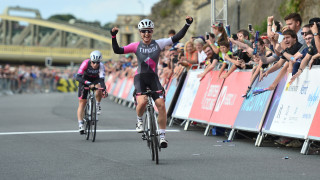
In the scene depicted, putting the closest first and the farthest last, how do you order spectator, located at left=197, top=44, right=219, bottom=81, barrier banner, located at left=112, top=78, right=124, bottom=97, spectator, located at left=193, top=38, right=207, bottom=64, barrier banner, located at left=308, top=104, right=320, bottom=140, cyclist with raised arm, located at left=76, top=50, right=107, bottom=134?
barrier banner, located at left=308, top=104, right=320, bottom=140 < cyclist with raised arm, located at left=76, top=50, right=107, bottom=134 < spectator, located at left=197, top=44, right=219, bottom=81 < spectator, located at left=193, top=38, right=207, bottom=64 < barrier banner, located at left=112, top=78, right=124, bottom=97

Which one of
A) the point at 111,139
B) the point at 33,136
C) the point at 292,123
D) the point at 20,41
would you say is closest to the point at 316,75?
the point at 292,123

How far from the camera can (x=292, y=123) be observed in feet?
34.7

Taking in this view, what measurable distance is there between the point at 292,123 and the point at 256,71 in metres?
1.97

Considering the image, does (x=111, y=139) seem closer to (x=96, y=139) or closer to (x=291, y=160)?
(x=96, y=139)

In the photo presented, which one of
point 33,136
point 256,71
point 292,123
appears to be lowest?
point 33,136

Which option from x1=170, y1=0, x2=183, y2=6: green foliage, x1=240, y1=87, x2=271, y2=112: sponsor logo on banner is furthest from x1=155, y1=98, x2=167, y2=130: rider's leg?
x1=170, y1=0, x2=183, y2=6: green foliage

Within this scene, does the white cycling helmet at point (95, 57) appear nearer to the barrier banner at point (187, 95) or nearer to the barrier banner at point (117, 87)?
the barrier banner at point (187, 95)

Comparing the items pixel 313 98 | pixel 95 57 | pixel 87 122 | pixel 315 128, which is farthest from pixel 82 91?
pixel 315 128

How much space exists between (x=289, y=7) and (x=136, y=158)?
1635cm

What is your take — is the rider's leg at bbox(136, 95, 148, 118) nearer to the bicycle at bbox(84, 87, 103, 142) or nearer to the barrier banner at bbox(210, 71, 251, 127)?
the bicycle at bbox(84, 87, 103, 142)

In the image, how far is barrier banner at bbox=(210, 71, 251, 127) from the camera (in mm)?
12820

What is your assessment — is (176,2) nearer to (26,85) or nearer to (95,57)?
(26,85)

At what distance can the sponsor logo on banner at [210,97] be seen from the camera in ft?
46.2

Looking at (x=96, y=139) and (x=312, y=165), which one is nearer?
(x=312, y=165)
